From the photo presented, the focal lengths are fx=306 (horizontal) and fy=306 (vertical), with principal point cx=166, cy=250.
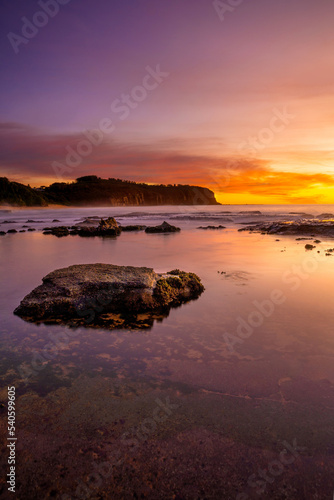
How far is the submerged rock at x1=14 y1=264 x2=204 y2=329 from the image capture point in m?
5.02

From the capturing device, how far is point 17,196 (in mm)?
98438

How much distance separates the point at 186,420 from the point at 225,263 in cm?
775

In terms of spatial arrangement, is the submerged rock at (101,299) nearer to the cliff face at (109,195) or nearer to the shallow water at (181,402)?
the shallow water at (181,402)

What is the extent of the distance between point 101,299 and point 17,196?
105777 mm

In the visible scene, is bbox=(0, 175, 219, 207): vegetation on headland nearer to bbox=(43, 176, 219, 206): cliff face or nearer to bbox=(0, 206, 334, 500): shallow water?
bbox=(43, 176, 219, 206): cliff face

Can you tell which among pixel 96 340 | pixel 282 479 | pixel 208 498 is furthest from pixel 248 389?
pixel 96 340

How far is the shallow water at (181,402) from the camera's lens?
2.18 metres

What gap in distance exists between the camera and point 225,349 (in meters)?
4.03

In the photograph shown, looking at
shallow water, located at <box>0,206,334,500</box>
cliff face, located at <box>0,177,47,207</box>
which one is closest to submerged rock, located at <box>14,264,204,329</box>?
shallow water, located at <box>0,206,334,500</box>

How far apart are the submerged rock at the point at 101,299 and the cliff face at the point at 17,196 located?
99449 mm

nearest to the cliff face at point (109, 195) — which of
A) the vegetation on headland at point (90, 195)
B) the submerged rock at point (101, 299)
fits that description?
the vegetation on headland at point (90, 195)

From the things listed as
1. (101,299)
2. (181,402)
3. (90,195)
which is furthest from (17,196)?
(181,402)

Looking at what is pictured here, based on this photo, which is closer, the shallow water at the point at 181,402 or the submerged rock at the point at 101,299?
the shallow water at the point at 181,402

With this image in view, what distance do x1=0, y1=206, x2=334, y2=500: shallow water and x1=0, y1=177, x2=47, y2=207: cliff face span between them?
3989 inches
